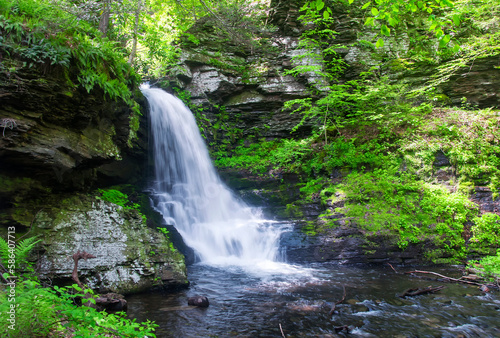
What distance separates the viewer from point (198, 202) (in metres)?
10.1

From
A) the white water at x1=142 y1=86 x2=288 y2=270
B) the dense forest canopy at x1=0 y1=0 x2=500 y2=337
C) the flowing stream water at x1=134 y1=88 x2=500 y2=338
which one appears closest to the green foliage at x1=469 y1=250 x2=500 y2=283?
the dense forest canopy at x1=0 y1=0 x2=500 y2=337

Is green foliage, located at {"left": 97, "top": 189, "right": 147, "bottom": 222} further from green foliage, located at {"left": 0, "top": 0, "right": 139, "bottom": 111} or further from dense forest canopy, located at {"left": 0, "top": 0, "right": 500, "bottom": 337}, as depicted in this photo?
green foliage, located at {"left": 0, "top": 0, "right": 139, "bottom": 111}

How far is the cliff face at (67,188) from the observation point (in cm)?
446

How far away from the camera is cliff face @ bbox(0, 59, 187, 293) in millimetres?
4465

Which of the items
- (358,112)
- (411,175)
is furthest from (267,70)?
(411,175)

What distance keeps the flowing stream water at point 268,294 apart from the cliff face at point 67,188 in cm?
78

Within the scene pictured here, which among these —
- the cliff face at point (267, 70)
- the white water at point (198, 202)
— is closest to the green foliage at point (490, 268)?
the white water at point (198, 202)

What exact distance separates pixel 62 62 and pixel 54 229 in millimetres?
3108

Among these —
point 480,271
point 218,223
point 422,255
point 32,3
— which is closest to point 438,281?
point 480,271

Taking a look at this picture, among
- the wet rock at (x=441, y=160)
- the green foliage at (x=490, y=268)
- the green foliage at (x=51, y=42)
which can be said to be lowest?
the green foliage at (x=490, y=268)

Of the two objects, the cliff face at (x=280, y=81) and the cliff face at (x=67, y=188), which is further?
the cliff face at (x=280, y=81)

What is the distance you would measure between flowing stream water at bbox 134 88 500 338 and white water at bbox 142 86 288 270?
4 cm

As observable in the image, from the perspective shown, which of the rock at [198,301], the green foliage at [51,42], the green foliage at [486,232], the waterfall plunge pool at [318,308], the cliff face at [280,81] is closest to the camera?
the waterfall plunge pool at [318,308]

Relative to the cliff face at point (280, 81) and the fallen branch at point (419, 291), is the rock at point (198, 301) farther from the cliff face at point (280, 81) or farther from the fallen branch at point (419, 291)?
the cliff face at point (280, 81)
